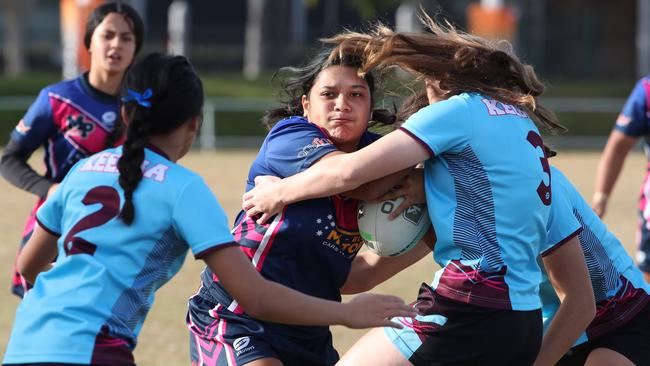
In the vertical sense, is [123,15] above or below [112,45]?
above

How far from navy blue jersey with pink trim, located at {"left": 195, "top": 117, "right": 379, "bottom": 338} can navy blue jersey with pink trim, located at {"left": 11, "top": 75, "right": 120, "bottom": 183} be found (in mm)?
2053

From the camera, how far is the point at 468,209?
3.46 meters

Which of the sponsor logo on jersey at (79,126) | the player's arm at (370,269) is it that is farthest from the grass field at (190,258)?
the player's arm at (370,269)

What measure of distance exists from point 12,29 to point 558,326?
30.9m

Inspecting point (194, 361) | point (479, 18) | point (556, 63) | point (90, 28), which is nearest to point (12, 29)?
point (479, 18)

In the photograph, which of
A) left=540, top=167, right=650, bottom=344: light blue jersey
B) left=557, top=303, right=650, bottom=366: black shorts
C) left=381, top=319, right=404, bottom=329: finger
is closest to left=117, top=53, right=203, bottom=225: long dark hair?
left=381, top=319, right=404, bottom=329: finger

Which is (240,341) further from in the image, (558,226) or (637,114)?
(637,114)

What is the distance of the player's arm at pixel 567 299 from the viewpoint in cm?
376

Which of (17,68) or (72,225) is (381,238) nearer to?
(72,225)

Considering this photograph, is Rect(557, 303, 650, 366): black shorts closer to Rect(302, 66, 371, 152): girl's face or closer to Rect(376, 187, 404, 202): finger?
Rect(376, 187, 404, 202): finger

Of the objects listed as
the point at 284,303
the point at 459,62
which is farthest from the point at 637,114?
the point at 284,303

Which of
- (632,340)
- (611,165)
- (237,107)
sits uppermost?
(632,340)

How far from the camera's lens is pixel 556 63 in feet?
121

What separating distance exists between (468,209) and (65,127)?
2918 mm
